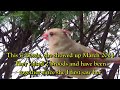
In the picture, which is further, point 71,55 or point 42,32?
point 42,32

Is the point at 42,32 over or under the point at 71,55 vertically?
over

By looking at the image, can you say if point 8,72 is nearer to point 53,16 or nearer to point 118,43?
point 53,16

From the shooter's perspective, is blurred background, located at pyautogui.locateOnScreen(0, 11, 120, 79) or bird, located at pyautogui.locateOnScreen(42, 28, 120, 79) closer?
bird, located at pyautogui.locateOnScreen(42, 28, 120, 79)

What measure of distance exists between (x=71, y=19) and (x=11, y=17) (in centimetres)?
39

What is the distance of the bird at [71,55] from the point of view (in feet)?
5.84

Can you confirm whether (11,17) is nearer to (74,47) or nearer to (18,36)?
(18,36)

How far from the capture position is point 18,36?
202 centimetres

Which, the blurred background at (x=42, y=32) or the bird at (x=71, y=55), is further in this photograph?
the blurred background at (x=42, y=32)

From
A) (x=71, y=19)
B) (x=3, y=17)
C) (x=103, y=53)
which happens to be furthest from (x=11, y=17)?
(x=103, y=53)

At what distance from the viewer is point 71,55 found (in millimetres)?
1800

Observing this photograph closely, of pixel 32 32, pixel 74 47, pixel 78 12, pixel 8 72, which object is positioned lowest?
pixel 8 72

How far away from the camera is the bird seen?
70.1 inches

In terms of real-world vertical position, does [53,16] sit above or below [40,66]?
above
